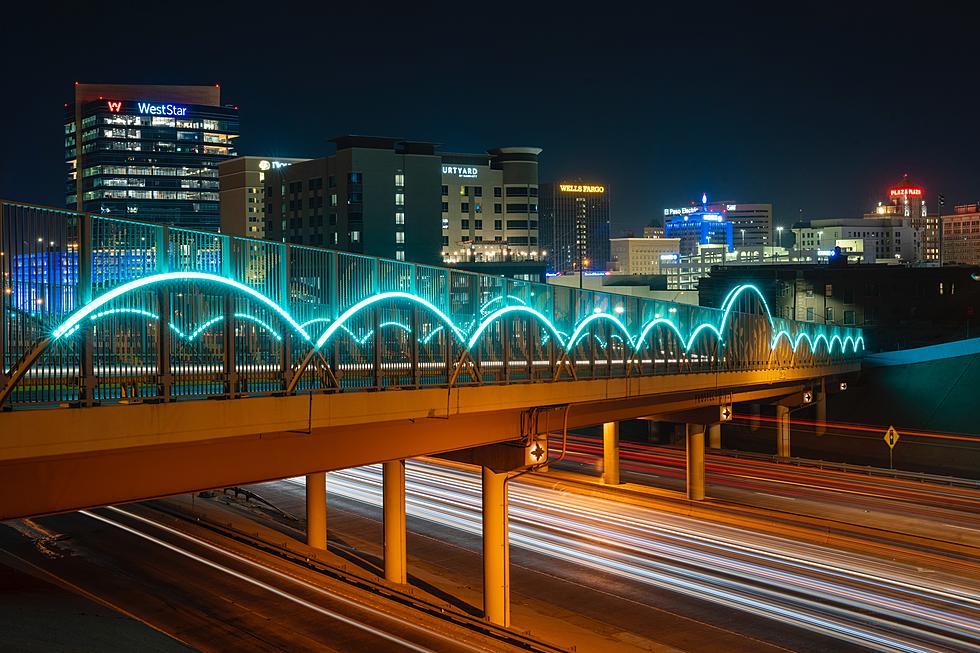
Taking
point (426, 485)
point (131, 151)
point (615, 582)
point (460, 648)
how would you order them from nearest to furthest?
point (460, 648) < point (615, 582) < point (426, 485) < point (131, 151)

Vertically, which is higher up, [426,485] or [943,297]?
[943,297]

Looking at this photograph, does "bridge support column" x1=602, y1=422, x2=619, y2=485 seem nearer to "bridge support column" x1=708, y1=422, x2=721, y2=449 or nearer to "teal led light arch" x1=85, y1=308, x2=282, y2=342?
"bridge support column" x1=708, y1=422, x2=721, y2=449

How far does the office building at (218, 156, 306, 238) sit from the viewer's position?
14888 centimetres

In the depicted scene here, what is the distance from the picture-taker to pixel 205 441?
51.0ft

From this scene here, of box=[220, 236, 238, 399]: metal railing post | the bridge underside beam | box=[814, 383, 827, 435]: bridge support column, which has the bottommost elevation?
box=[814, 383, 827, 435]: bridge support column

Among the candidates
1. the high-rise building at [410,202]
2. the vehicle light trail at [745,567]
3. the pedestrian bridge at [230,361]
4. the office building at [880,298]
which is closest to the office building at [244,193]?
the high-rise building at [410,202]

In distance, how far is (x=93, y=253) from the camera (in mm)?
14602

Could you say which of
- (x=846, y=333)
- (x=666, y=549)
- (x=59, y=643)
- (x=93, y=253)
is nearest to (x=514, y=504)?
(x=666, y=549)

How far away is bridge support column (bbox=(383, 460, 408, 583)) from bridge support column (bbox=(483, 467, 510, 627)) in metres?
3.65

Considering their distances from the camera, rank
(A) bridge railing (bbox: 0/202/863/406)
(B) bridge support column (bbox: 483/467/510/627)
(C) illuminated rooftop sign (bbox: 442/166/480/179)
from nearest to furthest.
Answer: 1. (A) bridge railing (bbox: 0/202/863/406)
2. (B) bridge support column (bbox: 483/467/510/627)
3. (C) illuminated rooftop sign (bbox: 442/166/480/179)

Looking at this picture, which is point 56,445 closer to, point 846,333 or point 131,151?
point 846,333

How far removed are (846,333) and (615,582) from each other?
59.0m

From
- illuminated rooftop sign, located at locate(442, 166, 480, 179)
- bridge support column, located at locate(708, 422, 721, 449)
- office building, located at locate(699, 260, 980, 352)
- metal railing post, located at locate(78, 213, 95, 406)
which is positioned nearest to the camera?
metal railing post, located at locate(78, 213, 95, 406)

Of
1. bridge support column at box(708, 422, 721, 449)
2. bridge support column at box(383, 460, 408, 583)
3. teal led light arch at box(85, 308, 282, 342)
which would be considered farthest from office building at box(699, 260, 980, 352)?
teal led light arch at box(85, 308, 282, 342)
